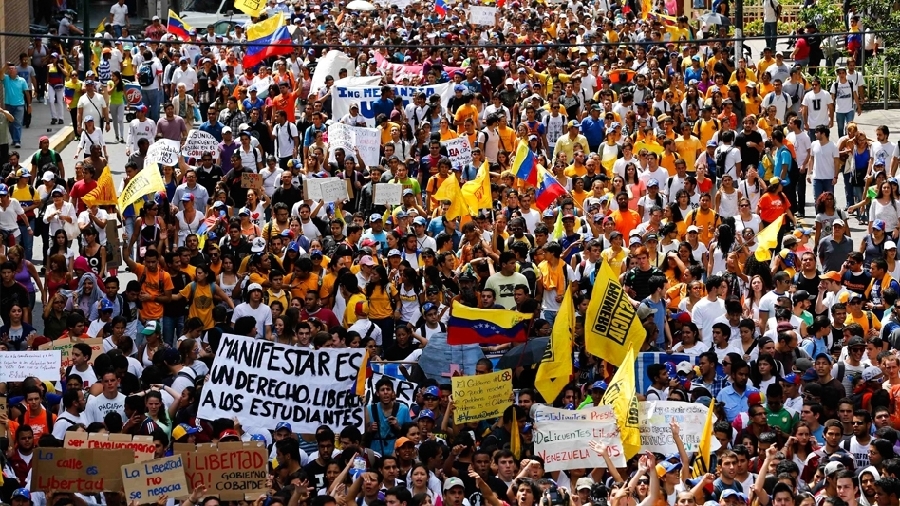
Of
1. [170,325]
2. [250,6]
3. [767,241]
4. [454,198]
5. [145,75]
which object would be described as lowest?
[170,325]

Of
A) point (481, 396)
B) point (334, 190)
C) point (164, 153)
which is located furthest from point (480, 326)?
point (164, 153)

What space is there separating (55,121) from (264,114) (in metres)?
5.57

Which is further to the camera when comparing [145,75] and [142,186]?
[145,75]

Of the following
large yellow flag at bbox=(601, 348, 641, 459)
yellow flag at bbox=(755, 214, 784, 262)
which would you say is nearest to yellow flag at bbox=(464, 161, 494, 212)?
yellow flag at bbox=(755, 214, 784, 262)

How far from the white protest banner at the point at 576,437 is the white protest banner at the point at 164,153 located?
8.68m

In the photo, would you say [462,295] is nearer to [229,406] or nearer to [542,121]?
[229,406]

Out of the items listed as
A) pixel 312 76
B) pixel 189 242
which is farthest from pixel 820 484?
pixel 312 76

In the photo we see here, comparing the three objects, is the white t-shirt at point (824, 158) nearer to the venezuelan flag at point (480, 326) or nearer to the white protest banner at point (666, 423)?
the venezuelan flag at point (480, 326)

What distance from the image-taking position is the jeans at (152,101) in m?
28.6

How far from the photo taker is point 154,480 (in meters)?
13.8

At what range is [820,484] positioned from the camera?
13789mm

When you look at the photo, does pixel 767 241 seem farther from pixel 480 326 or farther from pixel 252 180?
pixel 252 180

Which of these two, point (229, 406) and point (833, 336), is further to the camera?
point (833, 336)

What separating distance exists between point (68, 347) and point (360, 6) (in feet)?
89.5
